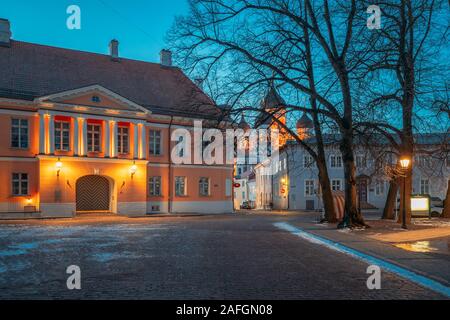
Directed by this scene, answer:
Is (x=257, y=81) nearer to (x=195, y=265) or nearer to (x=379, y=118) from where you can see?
(x=379, y=118)

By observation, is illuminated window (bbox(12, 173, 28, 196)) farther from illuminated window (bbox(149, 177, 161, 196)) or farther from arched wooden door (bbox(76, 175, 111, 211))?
illuminated window (bbox(149, 177, 161, 196))

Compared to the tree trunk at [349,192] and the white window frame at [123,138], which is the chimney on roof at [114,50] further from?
the tree trunk at [349,192]

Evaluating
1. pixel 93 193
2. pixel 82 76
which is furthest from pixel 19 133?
pixel 82 76

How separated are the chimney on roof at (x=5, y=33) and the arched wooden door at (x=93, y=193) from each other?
42.5 ft

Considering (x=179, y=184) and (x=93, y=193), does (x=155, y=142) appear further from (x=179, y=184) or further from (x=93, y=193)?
(x=93, y=193)

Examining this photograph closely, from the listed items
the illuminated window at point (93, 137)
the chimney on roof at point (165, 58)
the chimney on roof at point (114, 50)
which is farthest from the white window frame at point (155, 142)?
the chimney on roof at point (165, 58)

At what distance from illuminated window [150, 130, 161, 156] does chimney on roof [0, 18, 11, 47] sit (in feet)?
45.6

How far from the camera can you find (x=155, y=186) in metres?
43.7

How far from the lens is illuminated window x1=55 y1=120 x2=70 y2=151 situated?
3728 centimetres

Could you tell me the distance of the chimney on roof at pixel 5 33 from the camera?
134 ft

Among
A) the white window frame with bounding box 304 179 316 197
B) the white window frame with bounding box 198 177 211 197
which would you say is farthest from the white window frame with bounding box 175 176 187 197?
the white window frame with bounding box 304 179 316 197

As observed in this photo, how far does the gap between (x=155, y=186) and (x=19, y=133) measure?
12294 millimetres

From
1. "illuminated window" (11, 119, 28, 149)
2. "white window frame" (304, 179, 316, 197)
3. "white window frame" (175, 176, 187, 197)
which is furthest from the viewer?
"white window frame" (304, 179, 316, 197)
